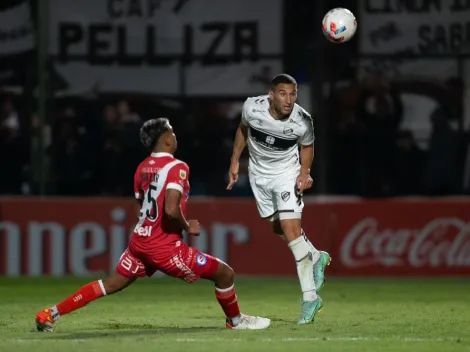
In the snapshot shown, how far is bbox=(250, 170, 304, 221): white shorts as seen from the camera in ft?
32.9

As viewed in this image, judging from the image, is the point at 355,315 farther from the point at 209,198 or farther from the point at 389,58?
the point at 389,58

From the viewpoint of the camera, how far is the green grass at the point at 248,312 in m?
8.36

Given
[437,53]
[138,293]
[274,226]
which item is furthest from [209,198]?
[274,226]

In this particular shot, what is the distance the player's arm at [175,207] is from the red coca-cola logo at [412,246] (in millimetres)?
6551

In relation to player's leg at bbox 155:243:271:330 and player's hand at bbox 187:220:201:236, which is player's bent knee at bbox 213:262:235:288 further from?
player's hand at bbox 187:220:201:236

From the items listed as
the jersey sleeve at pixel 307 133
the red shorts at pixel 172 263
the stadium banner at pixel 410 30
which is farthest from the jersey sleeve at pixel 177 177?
the stadium banner at pixel 410 30

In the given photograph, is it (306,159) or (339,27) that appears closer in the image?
(306,159)

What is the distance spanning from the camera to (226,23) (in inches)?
680

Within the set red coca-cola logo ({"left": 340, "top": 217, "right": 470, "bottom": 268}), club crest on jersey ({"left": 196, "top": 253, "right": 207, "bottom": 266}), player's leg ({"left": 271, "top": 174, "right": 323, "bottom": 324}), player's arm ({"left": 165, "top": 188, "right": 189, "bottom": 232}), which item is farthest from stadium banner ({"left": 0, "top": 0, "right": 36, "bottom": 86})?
player's arm ({"left": 165, "top": 188, "right": 189, "bottom": 232})

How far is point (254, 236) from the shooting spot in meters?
15.1

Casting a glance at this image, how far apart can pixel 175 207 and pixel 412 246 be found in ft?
22.2

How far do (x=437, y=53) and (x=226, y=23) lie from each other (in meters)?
2.78

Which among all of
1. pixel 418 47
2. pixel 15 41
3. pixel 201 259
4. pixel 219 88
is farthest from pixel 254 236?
pixel 201 259

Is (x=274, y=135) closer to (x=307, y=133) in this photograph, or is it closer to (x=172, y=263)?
(x=307, y=133)
